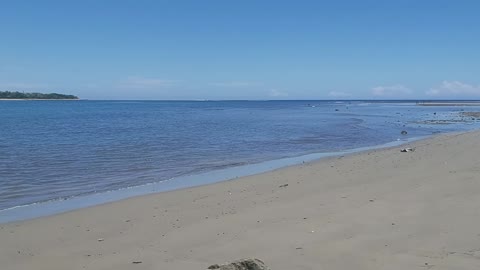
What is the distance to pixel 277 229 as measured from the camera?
725 cm

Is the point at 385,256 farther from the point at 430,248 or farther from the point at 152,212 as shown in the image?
the point at 152,212

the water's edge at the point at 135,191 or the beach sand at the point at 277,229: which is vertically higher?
the beach sand at the point at 277,229

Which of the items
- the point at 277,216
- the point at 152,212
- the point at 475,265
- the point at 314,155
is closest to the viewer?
the point at 475,265

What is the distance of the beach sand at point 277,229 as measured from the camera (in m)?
5.94

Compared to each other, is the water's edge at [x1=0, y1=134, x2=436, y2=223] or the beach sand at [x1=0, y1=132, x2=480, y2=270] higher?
the beach sand at [x1=0, y1=132, x2=480, y2=270]

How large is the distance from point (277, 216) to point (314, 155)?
1257 centimetres

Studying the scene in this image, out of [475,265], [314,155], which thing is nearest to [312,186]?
[475,265]

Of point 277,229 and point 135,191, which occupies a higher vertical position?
point 277,229

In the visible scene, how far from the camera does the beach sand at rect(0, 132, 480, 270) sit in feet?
19.5

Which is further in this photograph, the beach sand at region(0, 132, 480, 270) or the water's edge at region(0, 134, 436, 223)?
the water's edge at region(0, 134, 436, 223)

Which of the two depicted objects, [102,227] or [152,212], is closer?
[102,227]

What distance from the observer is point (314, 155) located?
20469 millimetres

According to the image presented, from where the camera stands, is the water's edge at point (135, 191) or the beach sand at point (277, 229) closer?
the beach sand at point (277, 229)

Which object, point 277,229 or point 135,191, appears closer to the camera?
point 277,229
